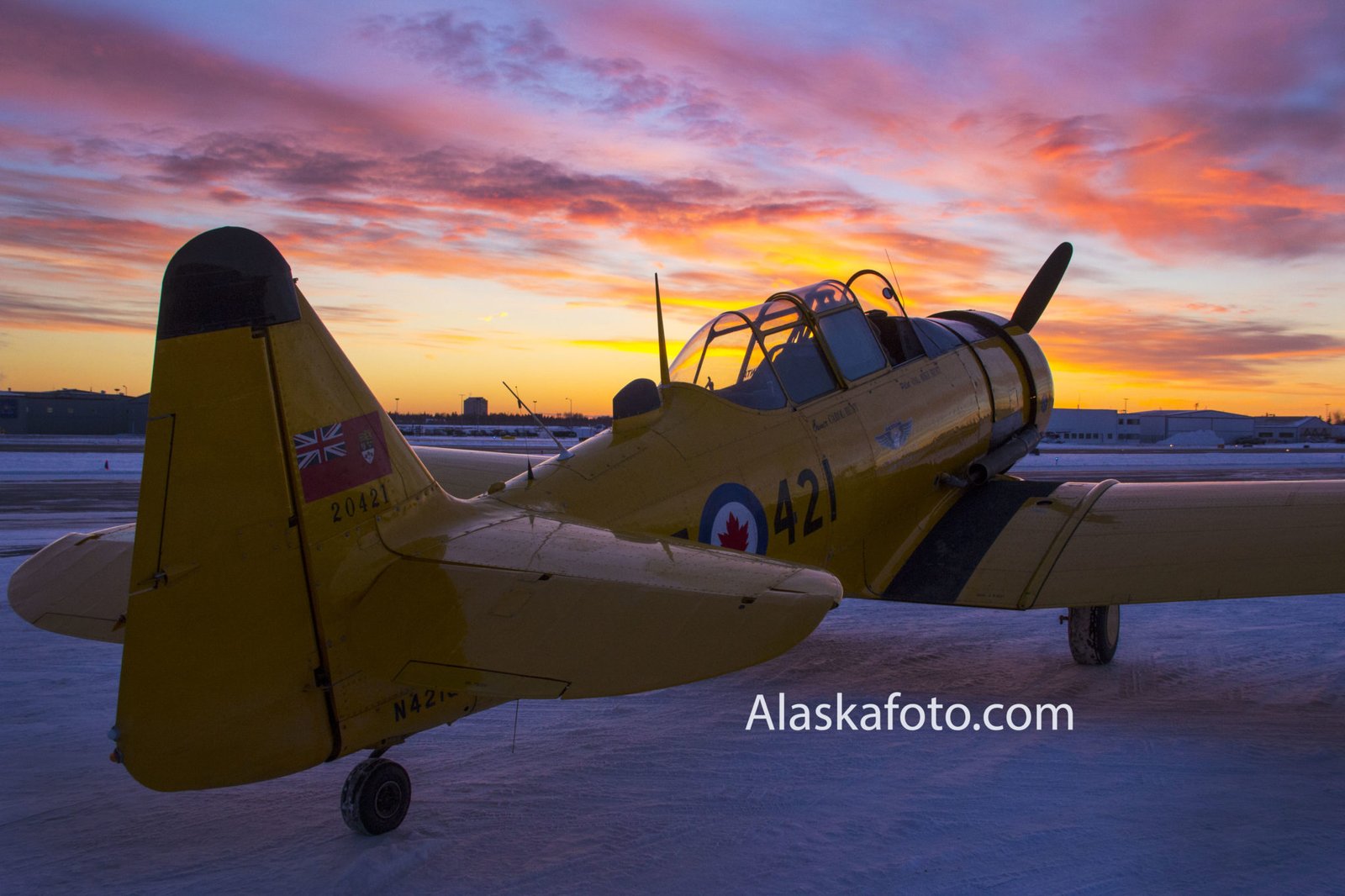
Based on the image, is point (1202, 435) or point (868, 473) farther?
point (1202, 435)

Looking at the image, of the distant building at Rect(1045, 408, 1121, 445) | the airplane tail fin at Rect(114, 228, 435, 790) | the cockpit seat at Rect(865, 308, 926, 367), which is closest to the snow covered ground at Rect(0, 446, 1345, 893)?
the airplane tail fin at Rect(114, 228, 435, 790)

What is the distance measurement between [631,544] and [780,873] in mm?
1423

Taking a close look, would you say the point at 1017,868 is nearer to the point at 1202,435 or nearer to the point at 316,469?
the point at 316,469

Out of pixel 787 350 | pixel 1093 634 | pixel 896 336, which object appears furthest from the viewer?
pixel 896 336

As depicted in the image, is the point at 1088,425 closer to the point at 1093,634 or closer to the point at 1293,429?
the point at 1293,429

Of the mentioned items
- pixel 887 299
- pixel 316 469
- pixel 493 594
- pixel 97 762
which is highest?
pixel 887 299

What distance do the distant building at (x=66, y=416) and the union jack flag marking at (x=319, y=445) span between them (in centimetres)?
8276

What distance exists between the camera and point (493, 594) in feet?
11.0

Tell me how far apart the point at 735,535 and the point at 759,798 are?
4.61 ft

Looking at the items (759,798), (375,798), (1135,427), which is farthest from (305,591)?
(1135,427)

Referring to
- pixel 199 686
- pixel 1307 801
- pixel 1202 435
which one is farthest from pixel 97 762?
pixel 1202 435

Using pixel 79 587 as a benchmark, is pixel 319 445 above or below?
above

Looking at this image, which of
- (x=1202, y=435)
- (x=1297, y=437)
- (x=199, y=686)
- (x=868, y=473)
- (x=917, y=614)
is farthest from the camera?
(x=1297, y=437)

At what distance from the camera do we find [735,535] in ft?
17.3
